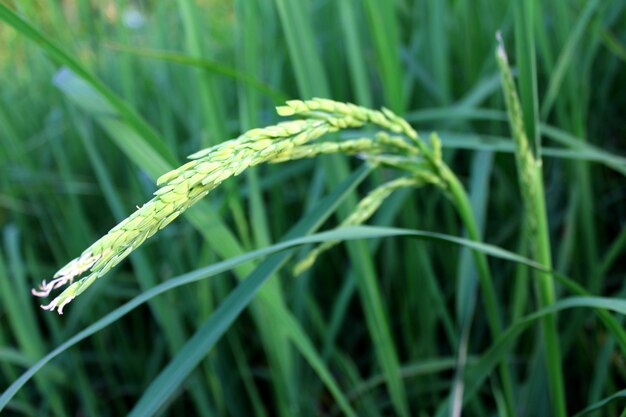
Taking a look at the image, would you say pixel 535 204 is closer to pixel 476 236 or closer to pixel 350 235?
pixel 476 236

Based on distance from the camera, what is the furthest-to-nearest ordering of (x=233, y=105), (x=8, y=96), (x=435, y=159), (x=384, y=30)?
(x=8, y=96) → (x=233, y=105) → (x=384, y=30) → (x=435, y=159)

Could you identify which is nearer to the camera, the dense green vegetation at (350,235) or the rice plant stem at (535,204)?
the rice plant stem at (535,204)

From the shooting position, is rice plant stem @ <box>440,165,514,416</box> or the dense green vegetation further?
the dense green vegetation

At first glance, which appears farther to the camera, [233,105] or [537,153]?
[233,105]

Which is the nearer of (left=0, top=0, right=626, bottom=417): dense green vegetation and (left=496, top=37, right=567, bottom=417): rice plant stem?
(left=496, top=37, right=567, bottom=417): rice plant stem

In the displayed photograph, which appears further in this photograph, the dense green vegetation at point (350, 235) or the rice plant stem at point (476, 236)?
the dense green vegetation at point (350, 235)

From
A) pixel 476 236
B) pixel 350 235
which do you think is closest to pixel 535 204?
pixel 476 236

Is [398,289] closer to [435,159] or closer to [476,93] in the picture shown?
[476,93]

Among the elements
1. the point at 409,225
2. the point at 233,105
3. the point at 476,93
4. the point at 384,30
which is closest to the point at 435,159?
the point at 384,30
